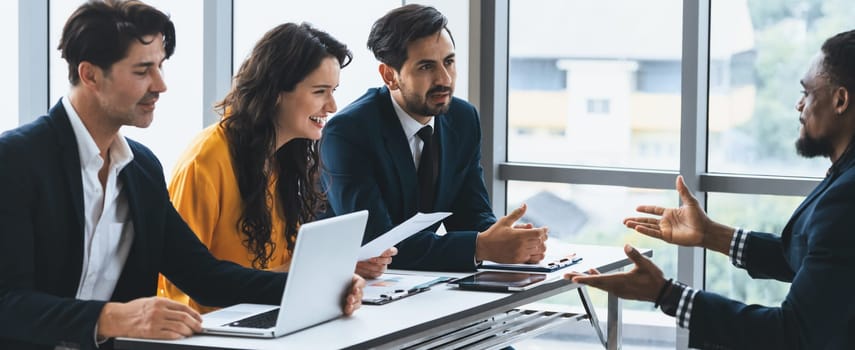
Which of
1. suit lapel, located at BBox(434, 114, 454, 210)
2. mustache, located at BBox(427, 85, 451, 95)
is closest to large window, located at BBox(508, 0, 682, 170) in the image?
suit lapel, located at BBox(434, 114, 454, 210)

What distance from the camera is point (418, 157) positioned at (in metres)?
3.64

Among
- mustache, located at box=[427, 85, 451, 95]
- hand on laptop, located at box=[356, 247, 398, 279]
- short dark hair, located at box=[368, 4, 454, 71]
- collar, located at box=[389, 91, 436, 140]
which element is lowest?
hand on laptop, located at box=[356, 247, 398, 279]

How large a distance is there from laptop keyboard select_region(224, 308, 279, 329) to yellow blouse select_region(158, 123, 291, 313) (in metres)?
0.48

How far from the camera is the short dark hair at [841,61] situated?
283 cm

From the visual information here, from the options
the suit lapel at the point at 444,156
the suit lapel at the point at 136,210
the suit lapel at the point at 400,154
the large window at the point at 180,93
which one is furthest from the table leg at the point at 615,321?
the large window at the point at 180,93

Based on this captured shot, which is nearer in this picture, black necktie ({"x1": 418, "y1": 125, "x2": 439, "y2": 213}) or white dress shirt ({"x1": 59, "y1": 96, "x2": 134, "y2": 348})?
white dress shirt ({"x1": 59, "y1": 96, "x2": 134, "y2": 348})

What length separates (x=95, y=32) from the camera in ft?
8.50

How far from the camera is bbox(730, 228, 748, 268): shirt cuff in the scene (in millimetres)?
3252

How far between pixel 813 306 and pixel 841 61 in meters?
0.65

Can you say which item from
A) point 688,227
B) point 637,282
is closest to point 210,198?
point 637,282

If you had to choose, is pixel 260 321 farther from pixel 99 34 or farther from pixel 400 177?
pixel 400 177

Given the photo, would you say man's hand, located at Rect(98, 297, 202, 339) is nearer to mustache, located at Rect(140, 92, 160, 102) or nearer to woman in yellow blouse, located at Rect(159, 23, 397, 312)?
mustache, located at Rect(140, 92, 160, 102)

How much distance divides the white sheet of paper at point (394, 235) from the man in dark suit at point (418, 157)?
1.00ft

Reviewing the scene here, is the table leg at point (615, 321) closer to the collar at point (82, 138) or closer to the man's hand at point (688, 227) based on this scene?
the man's hand at point (688, 227)
